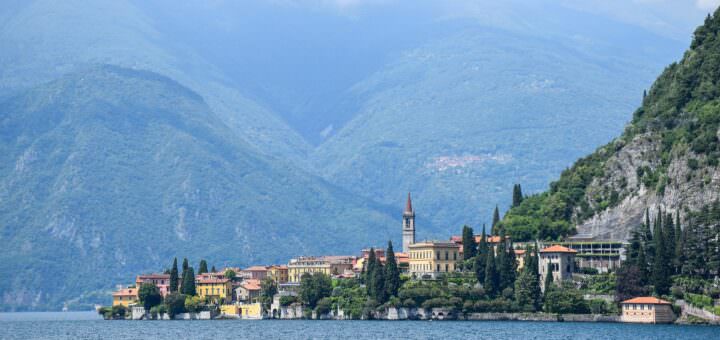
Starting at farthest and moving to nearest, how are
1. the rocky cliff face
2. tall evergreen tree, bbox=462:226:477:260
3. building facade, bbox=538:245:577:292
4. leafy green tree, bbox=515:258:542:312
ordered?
tall evergreen tree, bbox=462:226:477:260, building facade, bbox=538:245:577:292, the rocky cliff face, leafy green tree, bbox=515:258:542:312

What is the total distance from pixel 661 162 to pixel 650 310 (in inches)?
1238

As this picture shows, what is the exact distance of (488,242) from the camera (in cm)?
18425

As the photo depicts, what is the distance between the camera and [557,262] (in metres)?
171

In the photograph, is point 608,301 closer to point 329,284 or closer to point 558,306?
point 558,306

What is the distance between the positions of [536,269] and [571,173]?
33.2 meters

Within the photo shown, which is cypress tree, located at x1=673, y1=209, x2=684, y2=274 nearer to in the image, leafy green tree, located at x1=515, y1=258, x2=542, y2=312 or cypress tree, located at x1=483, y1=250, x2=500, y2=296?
leafy green tree, located at x1=515, y1=258, x2=542, y2=312

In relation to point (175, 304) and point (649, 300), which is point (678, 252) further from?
point (175, 304)

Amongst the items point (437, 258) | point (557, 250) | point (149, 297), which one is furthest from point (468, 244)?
point (149, 297)

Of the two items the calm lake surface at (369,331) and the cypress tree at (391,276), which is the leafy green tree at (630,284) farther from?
the cypress tree at (391,276)

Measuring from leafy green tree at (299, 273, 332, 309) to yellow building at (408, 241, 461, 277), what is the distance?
10.3m

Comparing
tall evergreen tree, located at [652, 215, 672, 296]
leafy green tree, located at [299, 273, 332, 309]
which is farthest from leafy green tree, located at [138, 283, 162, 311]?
tall evergreen tree, located at [652, 215, 672, 296]

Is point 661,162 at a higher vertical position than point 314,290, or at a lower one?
higher

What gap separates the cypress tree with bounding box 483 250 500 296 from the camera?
16725 centimetres

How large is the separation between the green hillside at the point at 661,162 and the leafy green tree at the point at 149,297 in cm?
4175
